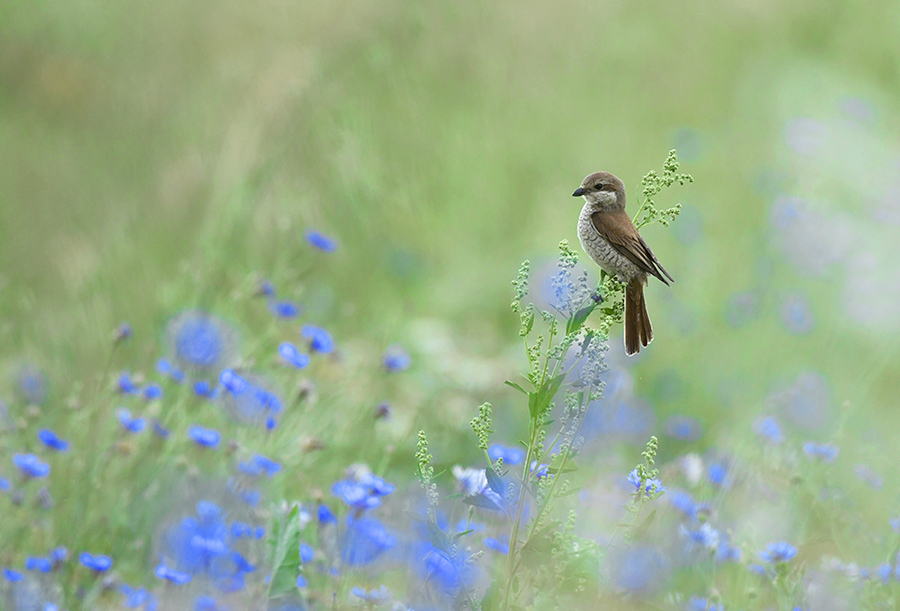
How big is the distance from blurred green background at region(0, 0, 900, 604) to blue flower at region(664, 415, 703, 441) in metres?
0.09

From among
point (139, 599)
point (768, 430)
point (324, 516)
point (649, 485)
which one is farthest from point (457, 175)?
point (649, 485)

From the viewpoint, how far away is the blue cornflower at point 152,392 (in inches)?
81.4

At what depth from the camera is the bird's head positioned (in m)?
1.06

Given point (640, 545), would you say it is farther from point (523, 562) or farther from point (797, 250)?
point (797, 250)

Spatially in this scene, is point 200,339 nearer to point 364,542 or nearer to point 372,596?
point 364,542

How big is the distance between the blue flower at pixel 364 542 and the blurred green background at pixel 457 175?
0.88 metres

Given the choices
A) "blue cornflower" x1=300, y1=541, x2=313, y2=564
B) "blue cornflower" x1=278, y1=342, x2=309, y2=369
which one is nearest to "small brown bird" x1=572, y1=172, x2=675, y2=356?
"blue cornflower" x1=300, y1=541, x2=313, y2=564

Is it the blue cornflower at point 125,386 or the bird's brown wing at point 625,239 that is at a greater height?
the blue cornflower at point 125,386

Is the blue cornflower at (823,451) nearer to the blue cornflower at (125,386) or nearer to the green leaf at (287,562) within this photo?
the green leaf at (287,562)

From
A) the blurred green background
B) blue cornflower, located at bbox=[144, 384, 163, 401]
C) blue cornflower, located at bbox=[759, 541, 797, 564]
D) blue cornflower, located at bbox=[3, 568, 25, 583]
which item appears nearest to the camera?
blue cornflower, located at bbox=[759, 541, 797, 564]

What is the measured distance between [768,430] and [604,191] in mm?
1096

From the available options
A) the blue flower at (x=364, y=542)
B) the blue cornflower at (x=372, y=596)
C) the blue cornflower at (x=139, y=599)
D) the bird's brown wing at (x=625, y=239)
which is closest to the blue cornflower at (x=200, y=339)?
the blue cornflower at (x=139, y=599)

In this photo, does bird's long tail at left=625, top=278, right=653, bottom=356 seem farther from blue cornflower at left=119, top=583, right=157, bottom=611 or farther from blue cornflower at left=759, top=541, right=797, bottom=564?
blue cornflower at left=119, top=583, right=157, bottom=611

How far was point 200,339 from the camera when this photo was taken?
221 cm
